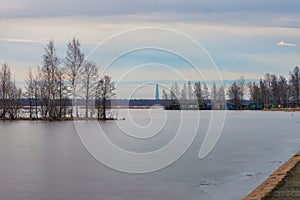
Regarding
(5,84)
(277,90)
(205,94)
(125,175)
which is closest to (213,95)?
(205,94)

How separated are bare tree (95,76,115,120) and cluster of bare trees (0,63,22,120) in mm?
9162

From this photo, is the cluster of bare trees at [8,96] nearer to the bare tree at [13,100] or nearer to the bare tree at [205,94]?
the bare tree at [13,100]

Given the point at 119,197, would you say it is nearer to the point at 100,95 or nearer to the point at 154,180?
the point at 154,180

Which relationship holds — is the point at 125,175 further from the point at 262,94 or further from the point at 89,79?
the point at 262,94

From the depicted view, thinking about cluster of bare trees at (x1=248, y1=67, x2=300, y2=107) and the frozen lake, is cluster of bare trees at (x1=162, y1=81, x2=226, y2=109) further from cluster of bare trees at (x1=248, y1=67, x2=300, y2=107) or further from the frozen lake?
the frozen lake

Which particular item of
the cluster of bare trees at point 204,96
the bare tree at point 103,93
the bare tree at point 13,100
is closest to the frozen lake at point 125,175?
the bare tree at point 103,93

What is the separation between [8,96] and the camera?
45.0m

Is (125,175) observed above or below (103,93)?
below

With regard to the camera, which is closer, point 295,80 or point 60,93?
point 60,93

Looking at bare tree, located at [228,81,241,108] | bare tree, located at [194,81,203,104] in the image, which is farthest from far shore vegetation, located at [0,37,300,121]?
bare tree, located at [228,81,241,108]

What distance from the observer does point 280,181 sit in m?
9.11

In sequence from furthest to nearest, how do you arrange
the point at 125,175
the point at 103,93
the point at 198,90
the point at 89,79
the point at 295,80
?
the point at 295,80, the point at 198,90, the point at 103,93, the point at 89,79, the point at 125,175

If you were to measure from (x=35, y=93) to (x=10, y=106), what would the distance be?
276 cm

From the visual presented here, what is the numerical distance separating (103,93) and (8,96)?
11.9 metres
